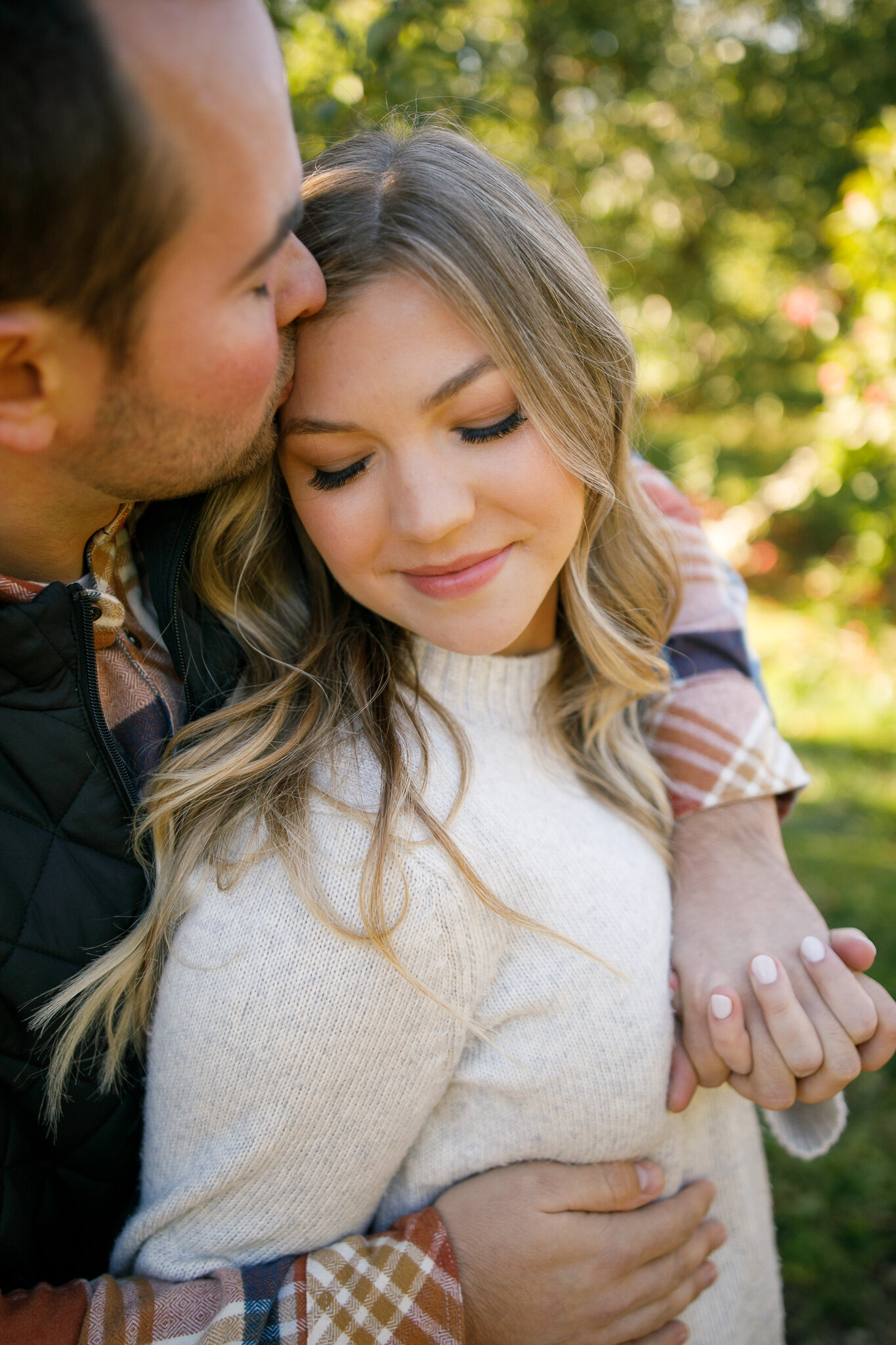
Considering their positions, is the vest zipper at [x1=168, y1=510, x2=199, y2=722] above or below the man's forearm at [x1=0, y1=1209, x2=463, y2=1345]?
above

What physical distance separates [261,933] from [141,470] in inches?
27.6

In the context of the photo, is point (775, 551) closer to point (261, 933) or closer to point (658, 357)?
point (658, 357)

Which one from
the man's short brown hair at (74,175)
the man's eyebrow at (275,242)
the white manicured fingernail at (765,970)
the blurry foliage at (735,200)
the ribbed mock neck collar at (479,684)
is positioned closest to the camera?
the man's short brown hair at (74,175)

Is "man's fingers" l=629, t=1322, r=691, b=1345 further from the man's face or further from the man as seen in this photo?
the man's face

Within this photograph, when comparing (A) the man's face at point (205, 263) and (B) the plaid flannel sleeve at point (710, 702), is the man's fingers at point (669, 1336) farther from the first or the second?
(A) the man's face at point (205, 263)

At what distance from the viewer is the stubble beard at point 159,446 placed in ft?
4.44

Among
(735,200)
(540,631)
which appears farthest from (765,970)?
(735,200)

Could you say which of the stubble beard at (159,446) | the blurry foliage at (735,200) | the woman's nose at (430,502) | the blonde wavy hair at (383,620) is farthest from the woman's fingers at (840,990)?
the blurry foliage at (735,200)

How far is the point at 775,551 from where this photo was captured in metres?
9.43

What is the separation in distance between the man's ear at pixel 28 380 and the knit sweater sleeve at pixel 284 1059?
0.70 metres

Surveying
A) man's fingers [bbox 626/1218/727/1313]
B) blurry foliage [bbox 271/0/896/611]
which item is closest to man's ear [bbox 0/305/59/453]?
man's fingers [bbox 626/1218/727/1313]

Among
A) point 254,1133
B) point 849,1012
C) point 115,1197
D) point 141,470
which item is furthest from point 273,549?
point 849,1012

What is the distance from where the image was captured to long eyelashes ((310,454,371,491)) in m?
1.62

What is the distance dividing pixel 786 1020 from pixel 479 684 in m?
0.80
